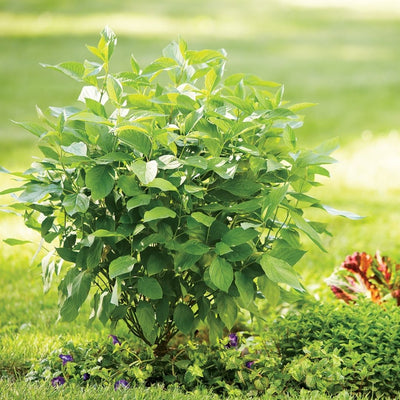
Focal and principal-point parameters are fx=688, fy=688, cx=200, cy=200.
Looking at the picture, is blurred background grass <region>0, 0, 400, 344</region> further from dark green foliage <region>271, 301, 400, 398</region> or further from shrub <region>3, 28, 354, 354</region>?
dark green foliage <region>271, 301, 400, 398</region>

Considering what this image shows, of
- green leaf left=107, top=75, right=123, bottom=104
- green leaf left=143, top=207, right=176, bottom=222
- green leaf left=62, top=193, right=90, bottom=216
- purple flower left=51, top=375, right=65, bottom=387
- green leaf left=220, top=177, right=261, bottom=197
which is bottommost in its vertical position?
purple flower left=51, top=375, right=65, bottom=387

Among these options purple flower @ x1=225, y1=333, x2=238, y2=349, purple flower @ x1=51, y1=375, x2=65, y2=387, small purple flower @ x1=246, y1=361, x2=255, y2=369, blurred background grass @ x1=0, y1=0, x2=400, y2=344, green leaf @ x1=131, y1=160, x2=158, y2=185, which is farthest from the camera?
blurred background grass @ x1=0, y1=0, x2=400, y2=344

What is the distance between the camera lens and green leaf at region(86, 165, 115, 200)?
8.47 ft

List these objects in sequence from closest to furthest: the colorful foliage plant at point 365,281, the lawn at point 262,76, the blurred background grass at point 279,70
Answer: the colorful foliage plant at point 365,281 < the lawn at point 262,76 < the blurred background grass at point 279,70

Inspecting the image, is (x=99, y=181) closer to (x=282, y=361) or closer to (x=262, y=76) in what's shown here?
(x=282, y=361)

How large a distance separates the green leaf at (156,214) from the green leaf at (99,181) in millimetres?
195

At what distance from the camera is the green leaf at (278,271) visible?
8.28ft

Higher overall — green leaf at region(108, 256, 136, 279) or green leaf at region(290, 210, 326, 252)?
green leaf at region(290, 210, 326, 252)

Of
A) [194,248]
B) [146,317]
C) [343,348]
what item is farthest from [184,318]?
[343,348]

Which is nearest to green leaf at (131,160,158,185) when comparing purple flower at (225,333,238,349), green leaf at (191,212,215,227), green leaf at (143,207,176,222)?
green leaf at (143,207,176,222)

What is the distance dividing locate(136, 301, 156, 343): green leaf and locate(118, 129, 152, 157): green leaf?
0.63m

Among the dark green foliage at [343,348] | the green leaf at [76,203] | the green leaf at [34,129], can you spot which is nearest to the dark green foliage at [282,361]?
the dark green foliage at [343,348]

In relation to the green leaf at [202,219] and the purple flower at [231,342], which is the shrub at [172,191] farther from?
the purple flower at [231,342]

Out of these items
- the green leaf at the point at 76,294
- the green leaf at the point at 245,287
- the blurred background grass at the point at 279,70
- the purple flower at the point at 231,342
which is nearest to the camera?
the green leaf at the point at 245,287
